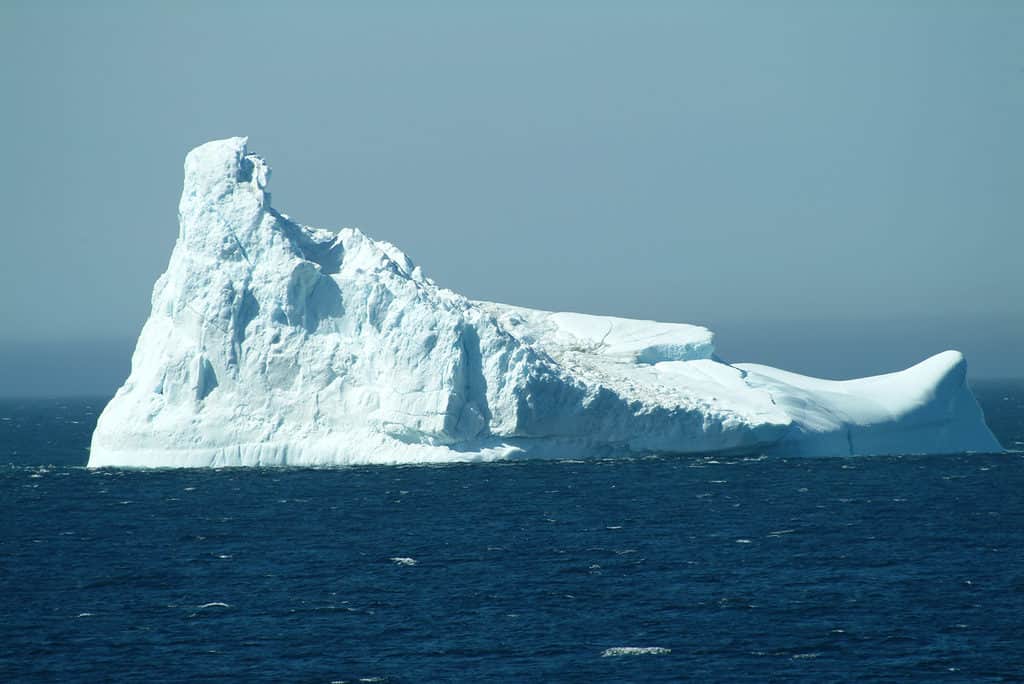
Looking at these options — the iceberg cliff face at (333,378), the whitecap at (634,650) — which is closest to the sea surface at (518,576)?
the whitecap at (634,650)

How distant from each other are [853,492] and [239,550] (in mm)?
23051

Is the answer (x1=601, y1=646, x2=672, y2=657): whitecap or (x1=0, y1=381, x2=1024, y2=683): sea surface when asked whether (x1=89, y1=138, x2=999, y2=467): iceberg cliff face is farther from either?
(x1=601, y1=646, x2=672, y2=657): whitecap

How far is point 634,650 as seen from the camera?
29781 mm

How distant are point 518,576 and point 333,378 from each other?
813 inches

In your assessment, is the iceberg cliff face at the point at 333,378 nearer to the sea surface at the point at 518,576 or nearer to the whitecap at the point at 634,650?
the sea surface at the point at 518,576

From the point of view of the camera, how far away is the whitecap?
96.8ft

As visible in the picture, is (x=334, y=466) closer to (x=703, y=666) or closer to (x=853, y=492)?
(x=853, y=492)

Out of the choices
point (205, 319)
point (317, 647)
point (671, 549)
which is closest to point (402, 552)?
point (671, 549)

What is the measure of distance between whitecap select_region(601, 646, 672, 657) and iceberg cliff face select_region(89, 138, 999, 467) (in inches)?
990

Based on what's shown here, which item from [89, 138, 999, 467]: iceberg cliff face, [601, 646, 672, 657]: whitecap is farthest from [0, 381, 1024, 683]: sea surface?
[89, 138, 999, 467]: iceberg cliff face

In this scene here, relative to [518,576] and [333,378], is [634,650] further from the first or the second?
[333,378]

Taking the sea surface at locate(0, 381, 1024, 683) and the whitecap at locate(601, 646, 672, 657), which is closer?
the sea surface at locate(0, 381, 1024, 683)

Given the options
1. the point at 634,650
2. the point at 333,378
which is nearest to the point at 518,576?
the point at 634,650

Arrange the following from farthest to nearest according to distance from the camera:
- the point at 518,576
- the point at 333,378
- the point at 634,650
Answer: the point at 333,378, the point at 518,576, the point at 634,650
